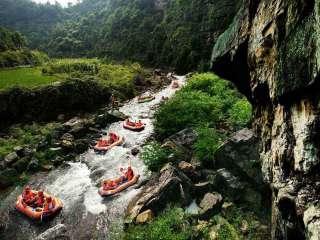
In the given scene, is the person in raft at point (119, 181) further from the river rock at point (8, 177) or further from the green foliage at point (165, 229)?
the river rock at point (8, 177)

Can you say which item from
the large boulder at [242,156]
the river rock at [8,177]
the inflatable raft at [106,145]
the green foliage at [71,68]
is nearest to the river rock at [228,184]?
the large boulder at [242,156]

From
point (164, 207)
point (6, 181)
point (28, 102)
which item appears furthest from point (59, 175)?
point (28, 102)

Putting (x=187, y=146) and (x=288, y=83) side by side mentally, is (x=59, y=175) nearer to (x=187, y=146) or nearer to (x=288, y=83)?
(x=187, y=146)

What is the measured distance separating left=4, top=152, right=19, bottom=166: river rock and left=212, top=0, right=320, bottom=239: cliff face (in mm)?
18968

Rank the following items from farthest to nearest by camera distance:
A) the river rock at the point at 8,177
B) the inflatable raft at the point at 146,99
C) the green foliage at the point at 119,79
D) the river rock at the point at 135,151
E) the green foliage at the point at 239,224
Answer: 1. the green foliage at the point at 119,79
2. the inflatable raft at the point at 146,99
3. the river rock at the point at 135,151
4. the river rock at the point at 8,177
5. the green foliage at the point at 239,224

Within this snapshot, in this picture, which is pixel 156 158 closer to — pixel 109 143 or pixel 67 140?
pixel 109 143

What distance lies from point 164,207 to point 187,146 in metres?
→ 5.77

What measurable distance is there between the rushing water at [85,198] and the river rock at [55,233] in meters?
0.30

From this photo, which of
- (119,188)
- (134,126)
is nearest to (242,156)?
(119,188)

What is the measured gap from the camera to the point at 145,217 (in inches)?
602

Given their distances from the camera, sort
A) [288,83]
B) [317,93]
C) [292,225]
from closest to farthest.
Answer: [317,93] → [288,83] → [292,225]

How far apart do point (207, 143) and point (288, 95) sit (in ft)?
42.7

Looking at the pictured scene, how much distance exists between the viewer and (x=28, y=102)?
35562 millimetres

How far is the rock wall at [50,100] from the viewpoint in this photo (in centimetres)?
3444
